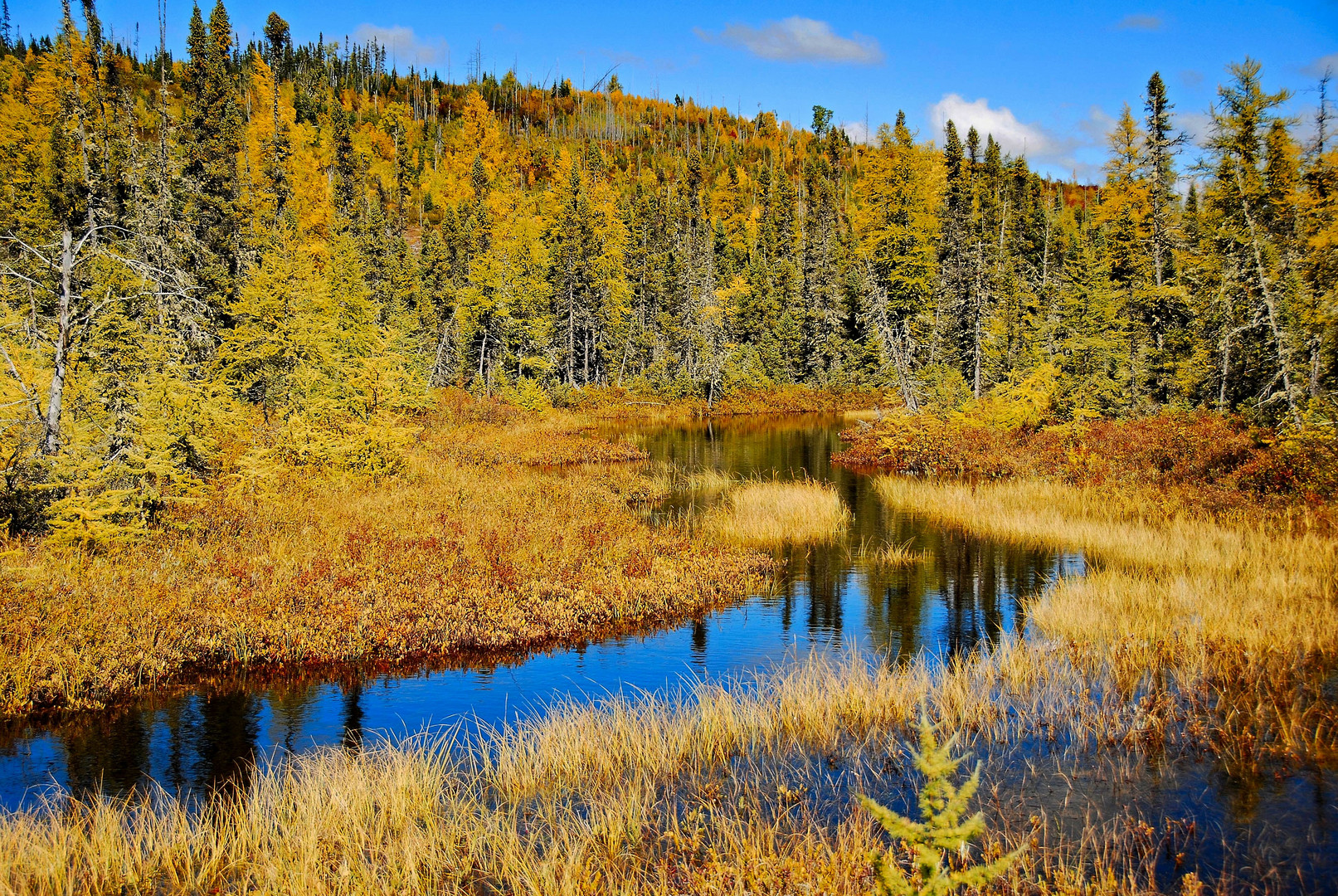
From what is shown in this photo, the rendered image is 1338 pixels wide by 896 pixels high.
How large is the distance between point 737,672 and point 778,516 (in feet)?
31.9

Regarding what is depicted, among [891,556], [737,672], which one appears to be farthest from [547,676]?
[891,556]

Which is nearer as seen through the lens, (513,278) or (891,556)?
(891,556)

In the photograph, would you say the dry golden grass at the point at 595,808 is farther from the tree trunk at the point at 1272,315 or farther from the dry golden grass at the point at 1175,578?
the tree trunk at the point at 1272,315

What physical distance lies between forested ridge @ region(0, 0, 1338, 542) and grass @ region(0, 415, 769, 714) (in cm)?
142

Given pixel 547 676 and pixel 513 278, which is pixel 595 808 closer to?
pixel 547 676

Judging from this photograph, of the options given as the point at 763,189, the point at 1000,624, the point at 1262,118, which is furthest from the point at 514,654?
the point at 763,189

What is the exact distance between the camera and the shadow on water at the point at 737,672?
23.6 feet

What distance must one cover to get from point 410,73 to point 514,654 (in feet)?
526

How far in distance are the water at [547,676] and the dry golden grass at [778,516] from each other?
0.95 meters

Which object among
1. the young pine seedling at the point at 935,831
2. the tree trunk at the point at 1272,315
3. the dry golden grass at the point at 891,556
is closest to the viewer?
the young pine seedling at the point at 935,831

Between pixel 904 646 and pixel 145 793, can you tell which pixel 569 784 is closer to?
pixel 145 793

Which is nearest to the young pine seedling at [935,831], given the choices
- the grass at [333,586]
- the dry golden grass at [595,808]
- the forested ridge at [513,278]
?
the dry golden grass at [595,808]

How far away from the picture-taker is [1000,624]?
1328 centimetres

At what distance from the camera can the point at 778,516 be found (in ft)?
69.1
